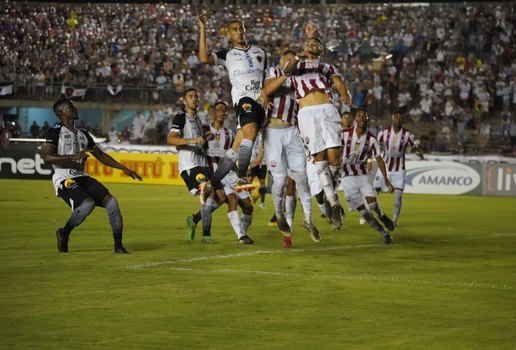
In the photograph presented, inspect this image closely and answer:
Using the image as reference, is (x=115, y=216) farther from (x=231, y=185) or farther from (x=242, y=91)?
(x=231, y=185)

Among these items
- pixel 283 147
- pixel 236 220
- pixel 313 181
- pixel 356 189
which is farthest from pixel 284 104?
pixel 356 189

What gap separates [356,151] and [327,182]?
341 cm

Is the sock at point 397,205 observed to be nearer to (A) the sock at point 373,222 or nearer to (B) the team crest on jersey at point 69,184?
(A) the sock at point 373,222

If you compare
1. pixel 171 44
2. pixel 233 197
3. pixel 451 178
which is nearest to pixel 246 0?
pixel 171 44

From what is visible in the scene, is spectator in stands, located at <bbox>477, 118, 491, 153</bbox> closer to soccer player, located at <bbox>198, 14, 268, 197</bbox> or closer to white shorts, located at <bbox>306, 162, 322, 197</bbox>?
white shorts, located at <bbox>306, 162, 322, 197</bbox>

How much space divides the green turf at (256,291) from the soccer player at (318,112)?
134 cm

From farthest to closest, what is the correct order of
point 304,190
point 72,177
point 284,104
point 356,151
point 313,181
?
point 356,151, point 313,181, point 304,190, point 284,104, point 72,177

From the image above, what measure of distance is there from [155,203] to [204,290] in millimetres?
16293

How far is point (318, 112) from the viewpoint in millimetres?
14758

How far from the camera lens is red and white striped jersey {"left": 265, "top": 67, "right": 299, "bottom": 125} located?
48.0ft

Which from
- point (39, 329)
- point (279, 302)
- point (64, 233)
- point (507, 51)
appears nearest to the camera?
point (39, 329)

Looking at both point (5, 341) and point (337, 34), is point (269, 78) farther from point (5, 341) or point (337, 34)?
point (337, 34)

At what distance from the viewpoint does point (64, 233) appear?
1416 centimetres

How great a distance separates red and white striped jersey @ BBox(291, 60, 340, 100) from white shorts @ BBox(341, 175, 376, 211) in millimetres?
3024
